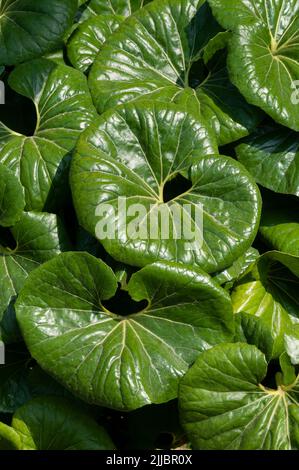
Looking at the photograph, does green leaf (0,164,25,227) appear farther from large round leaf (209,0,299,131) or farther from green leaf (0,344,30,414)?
large round leaf (209,0,299,131)

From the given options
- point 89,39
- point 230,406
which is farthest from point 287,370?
point 89,39

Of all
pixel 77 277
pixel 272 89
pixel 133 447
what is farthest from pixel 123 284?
pixel 272 89

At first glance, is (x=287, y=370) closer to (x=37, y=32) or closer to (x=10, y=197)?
(x=10, y=197)

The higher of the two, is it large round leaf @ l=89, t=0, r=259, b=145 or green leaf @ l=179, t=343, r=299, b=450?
large round leaf @ l=89, t=0, r=259, b=145

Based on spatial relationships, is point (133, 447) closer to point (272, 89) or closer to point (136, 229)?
point (136, 229)

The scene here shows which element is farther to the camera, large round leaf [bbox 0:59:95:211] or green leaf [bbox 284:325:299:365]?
large round leaf [bbox 0:59:95:211]

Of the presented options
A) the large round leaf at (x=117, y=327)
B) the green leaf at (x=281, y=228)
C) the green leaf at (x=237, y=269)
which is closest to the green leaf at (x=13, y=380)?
the large round leaf at (x=117, y=327)

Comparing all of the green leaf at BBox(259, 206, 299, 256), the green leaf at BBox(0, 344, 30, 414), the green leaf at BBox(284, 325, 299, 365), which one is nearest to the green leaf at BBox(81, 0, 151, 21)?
the green leaf at BBox(259, 206, 299, 256)
